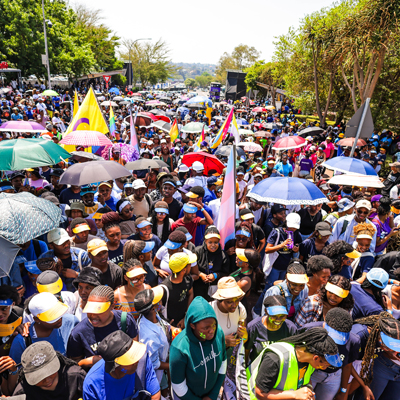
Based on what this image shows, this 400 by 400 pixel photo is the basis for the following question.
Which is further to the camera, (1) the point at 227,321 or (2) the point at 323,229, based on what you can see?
(2) the point at 323,229

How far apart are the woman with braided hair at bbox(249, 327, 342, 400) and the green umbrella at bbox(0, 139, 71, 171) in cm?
415

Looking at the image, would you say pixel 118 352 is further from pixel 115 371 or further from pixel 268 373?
pixel 268 373

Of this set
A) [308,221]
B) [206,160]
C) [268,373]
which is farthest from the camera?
[206,160]

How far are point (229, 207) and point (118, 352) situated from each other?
2.47m

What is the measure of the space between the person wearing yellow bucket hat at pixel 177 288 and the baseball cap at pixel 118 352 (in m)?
1.09

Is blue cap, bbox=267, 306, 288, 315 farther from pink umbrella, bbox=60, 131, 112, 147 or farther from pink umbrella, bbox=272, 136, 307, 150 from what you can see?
pink umbrella, bbox=272, 136, 307, 150

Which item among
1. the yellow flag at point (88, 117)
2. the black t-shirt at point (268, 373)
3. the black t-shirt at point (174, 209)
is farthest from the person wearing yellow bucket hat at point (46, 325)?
the yellow flag at point (88, 117)

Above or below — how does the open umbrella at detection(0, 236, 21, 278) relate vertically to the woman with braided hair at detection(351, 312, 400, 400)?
above

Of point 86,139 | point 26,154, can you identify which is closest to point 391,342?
point 26,154

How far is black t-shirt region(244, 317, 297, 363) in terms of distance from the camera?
9.47 ft

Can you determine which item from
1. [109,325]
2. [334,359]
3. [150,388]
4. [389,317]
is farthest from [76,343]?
[389,317]

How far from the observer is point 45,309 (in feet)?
8.53

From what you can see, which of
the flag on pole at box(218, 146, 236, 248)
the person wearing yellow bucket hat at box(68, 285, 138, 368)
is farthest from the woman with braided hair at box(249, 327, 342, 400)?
the flag on pole at box(218, 146, 236, 248)

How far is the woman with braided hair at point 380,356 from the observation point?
2.73 m
